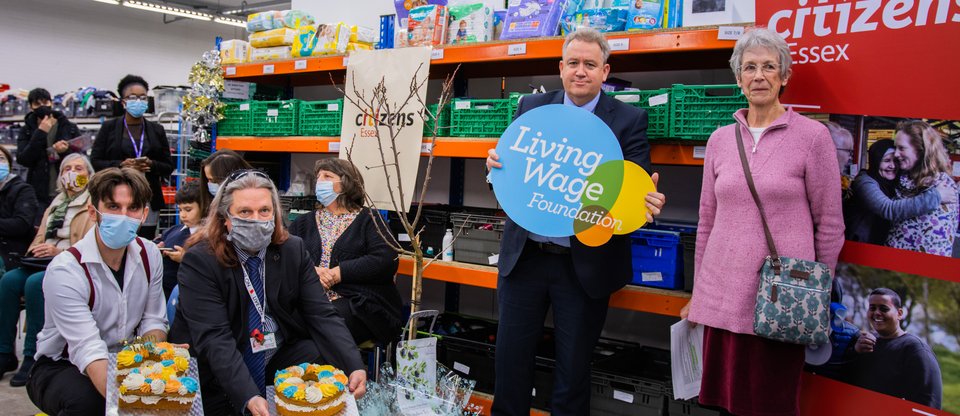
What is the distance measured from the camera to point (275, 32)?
480cm

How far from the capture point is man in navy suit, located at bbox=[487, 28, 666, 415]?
276cm

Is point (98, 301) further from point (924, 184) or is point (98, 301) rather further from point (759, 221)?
point (924, 184)

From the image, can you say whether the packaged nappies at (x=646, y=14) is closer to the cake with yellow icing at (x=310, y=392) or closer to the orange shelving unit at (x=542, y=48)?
the orange shelving unit at (x=542, y=48)

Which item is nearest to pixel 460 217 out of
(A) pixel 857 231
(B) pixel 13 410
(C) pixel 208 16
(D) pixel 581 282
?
(D) pixel 581 282

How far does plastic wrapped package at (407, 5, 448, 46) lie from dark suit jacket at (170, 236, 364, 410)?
1671 mm

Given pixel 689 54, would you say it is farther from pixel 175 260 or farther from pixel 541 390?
pixel 175 260

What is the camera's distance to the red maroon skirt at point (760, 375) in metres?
2.43

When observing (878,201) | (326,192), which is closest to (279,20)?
(326,192)

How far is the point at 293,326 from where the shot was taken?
2.72 metres

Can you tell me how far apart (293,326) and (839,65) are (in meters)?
2.22

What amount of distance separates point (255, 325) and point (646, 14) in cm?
209

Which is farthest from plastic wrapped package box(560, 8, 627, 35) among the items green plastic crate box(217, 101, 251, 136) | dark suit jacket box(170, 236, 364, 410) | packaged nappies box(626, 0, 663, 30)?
green plastic crate box(217, 101, 251, 136)

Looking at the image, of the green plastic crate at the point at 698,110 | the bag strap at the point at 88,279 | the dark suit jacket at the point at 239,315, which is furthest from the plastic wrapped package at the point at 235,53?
the green plastic crate at the point at 698,110

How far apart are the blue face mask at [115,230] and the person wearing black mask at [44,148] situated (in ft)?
14.5
